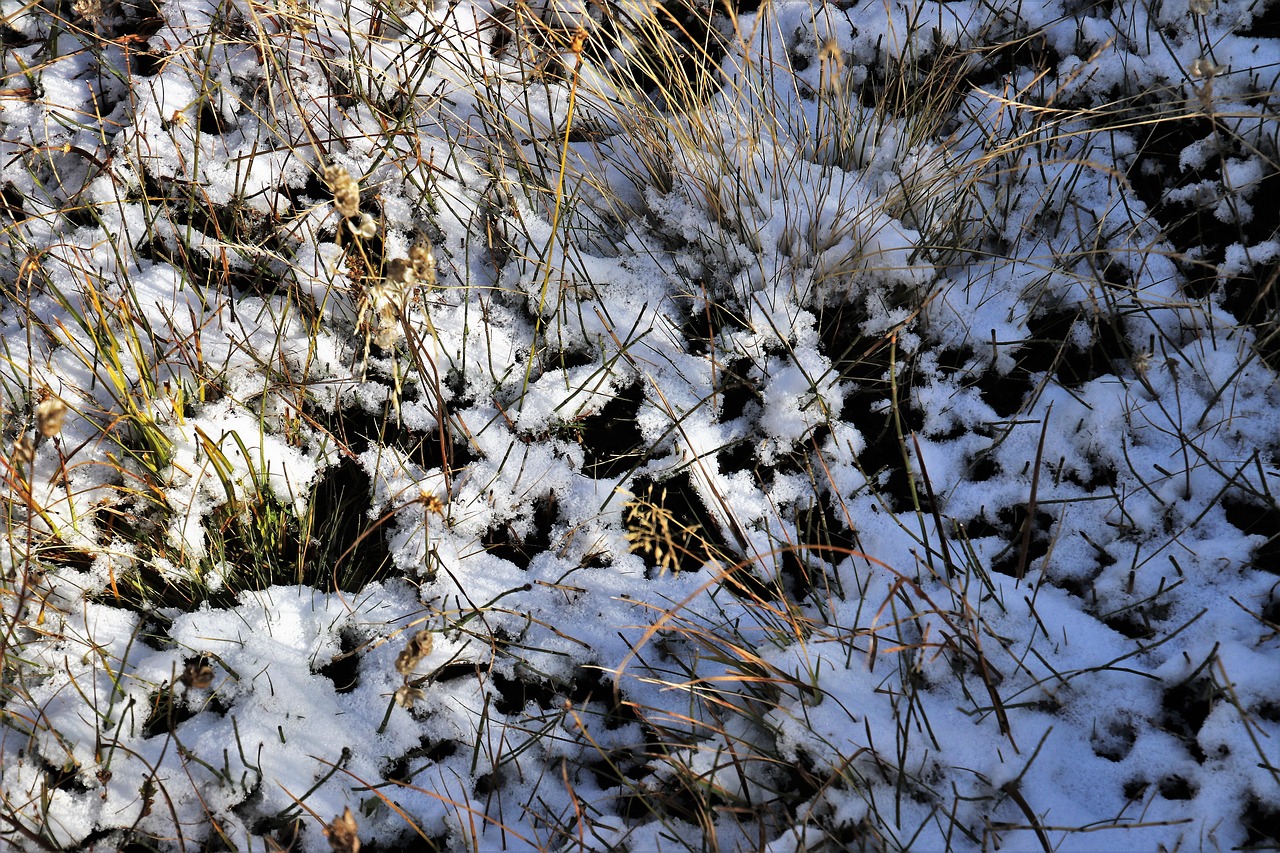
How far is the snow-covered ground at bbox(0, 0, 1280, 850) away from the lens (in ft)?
4.82

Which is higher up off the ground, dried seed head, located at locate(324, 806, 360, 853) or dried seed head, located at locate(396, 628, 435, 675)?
dried seed head, located at locate(396, 628, 435, 675)

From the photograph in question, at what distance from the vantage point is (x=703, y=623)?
1.67 meters

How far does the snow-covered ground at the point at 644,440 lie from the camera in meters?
1.47

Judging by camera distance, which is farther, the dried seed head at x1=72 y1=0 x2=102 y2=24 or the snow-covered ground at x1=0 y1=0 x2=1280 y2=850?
the dried seed head at x1=72 y1=0 x2=102 y2=24

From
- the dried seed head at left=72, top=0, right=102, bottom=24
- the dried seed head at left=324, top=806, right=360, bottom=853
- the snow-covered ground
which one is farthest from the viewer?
the dried seed head at left=72, top=0, right=102, bottom=24

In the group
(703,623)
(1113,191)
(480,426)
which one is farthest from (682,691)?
(1113,191)

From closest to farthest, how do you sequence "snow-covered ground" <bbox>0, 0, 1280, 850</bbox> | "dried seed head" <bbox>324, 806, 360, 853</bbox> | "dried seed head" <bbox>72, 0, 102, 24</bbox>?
"dried seed head" <bbox>324, 806, 360, 853</bbox>
"snow-covered ground" <bbox>0, 0, 1280, 850</bbox>
"dried seed head" <bbox>72, 0, 102, 24</bbox>

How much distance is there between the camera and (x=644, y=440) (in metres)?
1.90

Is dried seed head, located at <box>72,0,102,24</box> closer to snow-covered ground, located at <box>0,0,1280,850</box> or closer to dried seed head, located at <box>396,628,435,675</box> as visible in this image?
snow-covered ground, located at <box>0,0,1280,850</box>

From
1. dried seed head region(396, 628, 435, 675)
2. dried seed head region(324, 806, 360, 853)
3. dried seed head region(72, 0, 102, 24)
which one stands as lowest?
dried seed head region(324, 806, 360, 853)

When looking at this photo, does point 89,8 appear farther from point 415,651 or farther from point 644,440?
point 415,651

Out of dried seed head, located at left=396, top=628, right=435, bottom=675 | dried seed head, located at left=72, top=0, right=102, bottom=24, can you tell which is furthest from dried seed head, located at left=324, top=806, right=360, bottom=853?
dried seed head, located at left=72, top=0, right=102, bottom=24

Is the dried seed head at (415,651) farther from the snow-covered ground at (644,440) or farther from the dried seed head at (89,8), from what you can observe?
the dried seed head at (89,8)

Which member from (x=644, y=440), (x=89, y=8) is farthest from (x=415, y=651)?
(x=89, y=8)
